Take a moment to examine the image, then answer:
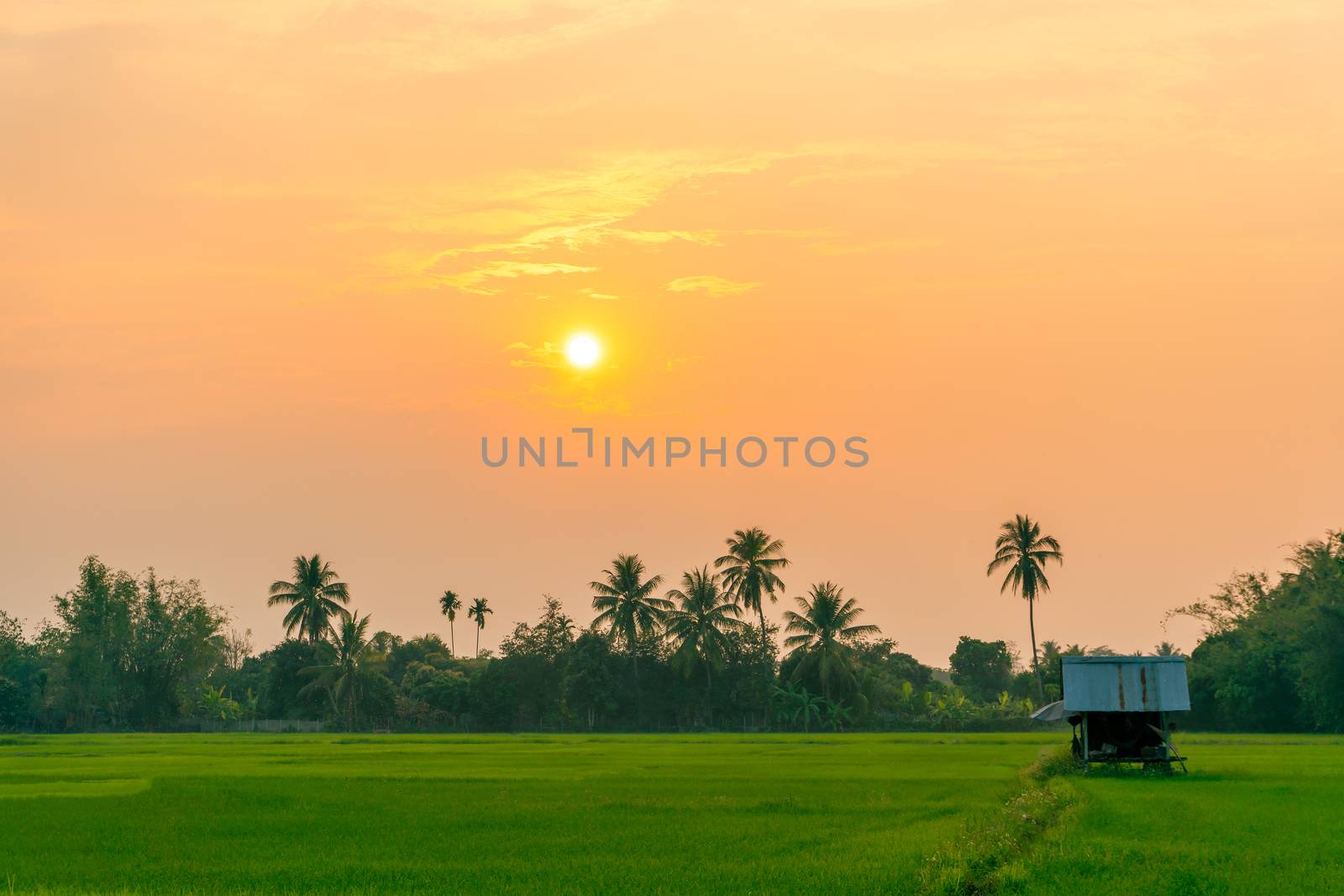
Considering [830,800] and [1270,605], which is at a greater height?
[1270,605]

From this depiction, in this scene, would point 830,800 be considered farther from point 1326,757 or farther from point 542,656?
point 542,656

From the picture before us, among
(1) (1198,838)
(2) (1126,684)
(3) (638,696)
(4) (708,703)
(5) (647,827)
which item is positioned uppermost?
(2) (1126,684)

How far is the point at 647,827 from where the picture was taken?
75.3ft

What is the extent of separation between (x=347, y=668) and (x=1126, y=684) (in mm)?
70839

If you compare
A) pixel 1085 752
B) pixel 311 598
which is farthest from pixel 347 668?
pixel 1085 752

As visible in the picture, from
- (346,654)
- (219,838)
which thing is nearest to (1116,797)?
(219,838)

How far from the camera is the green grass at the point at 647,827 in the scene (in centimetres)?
1722

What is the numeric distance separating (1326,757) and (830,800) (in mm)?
22200

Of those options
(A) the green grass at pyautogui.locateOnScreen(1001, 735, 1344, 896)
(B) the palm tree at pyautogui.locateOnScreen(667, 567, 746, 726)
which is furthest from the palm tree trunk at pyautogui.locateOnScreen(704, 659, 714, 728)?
(A) the green grass at pyautogui.locateOnScreen(1001, 735, 1344, 896)

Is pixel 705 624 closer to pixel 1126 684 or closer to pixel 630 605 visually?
pixel 630 605

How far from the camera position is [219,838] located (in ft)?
73.0

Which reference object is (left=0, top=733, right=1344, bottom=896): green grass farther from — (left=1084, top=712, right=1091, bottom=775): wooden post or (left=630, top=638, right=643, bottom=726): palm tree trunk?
(left=630, top=638, right=643, bottom=726): palm tree trunk

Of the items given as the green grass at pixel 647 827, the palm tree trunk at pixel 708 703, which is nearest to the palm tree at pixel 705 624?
the palm tree trunk at pixel 708 703

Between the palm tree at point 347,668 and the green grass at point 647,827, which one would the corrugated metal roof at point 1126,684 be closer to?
the green grass at point 647,827
